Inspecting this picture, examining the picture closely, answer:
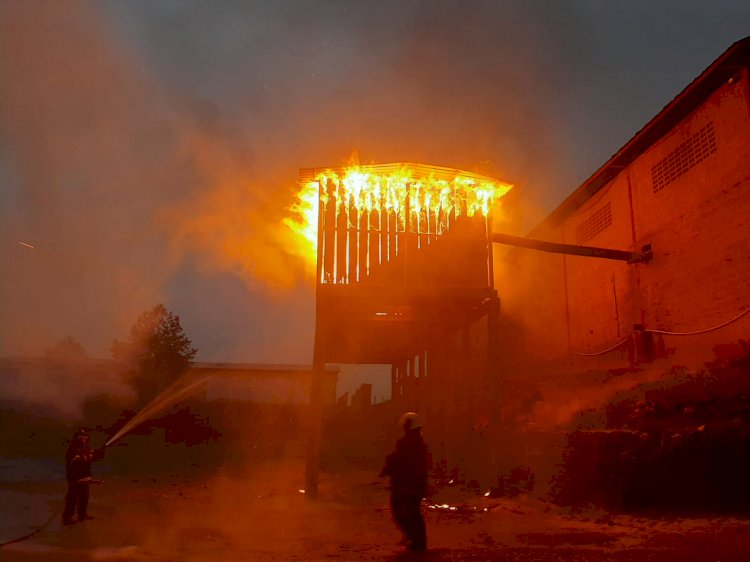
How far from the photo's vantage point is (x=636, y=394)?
9.84 meters

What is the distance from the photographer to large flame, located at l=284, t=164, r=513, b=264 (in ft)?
39.1

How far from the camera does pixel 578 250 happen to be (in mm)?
12977

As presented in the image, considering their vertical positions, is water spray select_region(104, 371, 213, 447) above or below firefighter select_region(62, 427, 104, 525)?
above

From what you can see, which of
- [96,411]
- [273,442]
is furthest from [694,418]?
[96,411]

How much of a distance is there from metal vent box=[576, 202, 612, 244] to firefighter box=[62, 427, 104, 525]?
13.0m

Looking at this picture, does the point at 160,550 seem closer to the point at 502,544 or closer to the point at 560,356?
the point at 502,544

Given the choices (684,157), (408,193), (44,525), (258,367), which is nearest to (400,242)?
(408,193)

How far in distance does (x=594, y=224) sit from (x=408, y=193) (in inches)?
260

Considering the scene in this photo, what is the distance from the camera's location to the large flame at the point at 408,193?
1191cm

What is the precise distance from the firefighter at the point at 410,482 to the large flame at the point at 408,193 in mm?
5871

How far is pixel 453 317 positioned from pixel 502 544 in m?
6.96

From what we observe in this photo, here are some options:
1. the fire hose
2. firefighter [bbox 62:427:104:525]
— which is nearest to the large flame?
firefighter [bbox 62:427:104:525]

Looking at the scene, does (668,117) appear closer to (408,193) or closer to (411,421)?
(408,193)

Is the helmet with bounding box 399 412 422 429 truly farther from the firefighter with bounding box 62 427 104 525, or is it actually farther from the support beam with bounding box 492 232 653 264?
the support beam with bounding box 492 232 653 264
